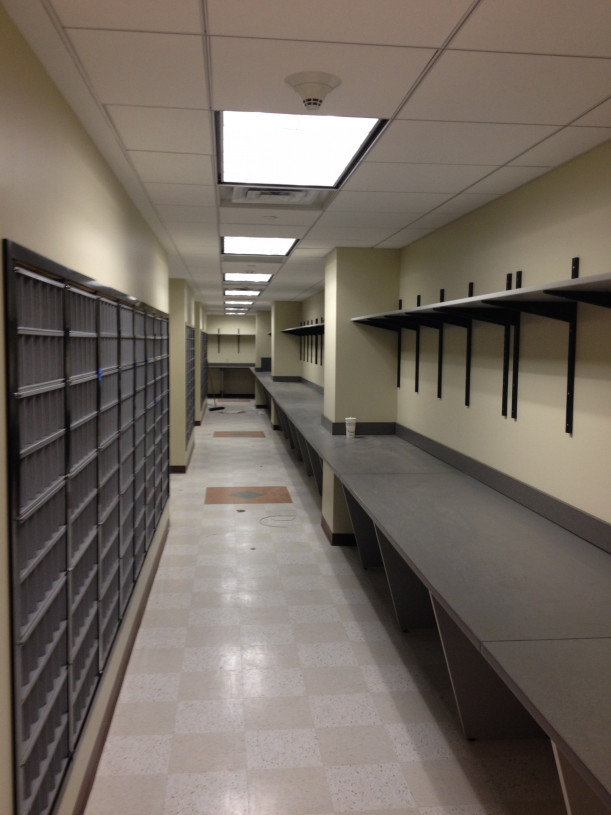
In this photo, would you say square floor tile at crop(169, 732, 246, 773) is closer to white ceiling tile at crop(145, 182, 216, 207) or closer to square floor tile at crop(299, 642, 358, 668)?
square floor tile at crop(299, 642, 358, 668)

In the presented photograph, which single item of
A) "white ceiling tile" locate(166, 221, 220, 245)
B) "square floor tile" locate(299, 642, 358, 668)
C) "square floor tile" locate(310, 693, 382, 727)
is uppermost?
"white ceiling tile" locate(166, 221, 220, 245)

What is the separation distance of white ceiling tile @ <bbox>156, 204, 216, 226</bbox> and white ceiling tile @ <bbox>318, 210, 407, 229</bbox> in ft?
2.46

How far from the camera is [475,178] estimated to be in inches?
125

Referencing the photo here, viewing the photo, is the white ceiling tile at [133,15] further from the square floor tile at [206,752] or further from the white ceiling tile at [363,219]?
the square floor tile at [206,752]

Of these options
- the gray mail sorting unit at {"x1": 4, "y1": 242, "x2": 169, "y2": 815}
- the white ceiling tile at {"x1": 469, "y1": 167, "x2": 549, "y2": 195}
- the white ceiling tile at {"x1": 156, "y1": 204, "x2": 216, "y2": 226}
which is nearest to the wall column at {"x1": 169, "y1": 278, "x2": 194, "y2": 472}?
the white ceiling tile at {"x1": 156, "y1": 204, "x2": 216, "y2": 226}

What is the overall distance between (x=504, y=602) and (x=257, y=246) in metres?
4.20

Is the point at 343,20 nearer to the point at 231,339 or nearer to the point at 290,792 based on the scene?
the point at 290,792

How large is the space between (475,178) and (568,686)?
2.42 meters

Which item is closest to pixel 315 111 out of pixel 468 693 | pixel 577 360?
pixel 577 360

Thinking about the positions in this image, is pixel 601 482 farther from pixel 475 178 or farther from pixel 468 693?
pixel 475 178

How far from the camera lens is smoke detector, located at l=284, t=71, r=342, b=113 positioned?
2.02 metres

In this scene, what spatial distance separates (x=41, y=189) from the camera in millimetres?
1869

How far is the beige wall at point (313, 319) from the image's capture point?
10.0 m

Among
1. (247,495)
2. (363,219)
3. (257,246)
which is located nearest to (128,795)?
(363,219)
